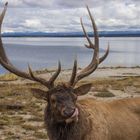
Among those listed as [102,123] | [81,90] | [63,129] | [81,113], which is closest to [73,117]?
[63,129]

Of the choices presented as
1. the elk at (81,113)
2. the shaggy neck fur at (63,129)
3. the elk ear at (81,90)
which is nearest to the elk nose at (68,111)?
the elk at (81,113)

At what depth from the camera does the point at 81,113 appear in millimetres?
9766

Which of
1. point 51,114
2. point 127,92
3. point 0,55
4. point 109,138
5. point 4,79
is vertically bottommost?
point 4,79

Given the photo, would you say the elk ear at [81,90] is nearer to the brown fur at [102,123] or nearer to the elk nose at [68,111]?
the brown fur at [102,123]

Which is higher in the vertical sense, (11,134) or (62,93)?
(62,93)

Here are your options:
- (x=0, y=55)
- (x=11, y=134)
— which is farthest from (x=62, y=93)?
(x=11, y=134)

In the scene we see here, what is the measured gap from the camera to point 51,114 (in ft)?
31.1

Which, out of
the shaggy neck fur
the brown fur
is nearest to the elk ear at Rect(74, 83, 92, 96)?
the brown fur

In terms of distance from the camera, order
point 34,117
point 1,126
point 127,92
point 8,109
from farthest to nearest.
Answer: point 127,92 < point 8,109 < point 34,117 < point 1,126

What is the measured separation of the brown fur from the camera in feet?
31.2

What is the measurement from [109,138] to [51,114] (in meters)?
1.44

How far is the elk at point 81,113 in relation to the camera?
923cm

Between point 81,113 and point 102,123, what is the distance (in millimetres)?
614

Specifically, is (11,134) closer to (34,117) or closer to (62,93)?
→ (34,117)
